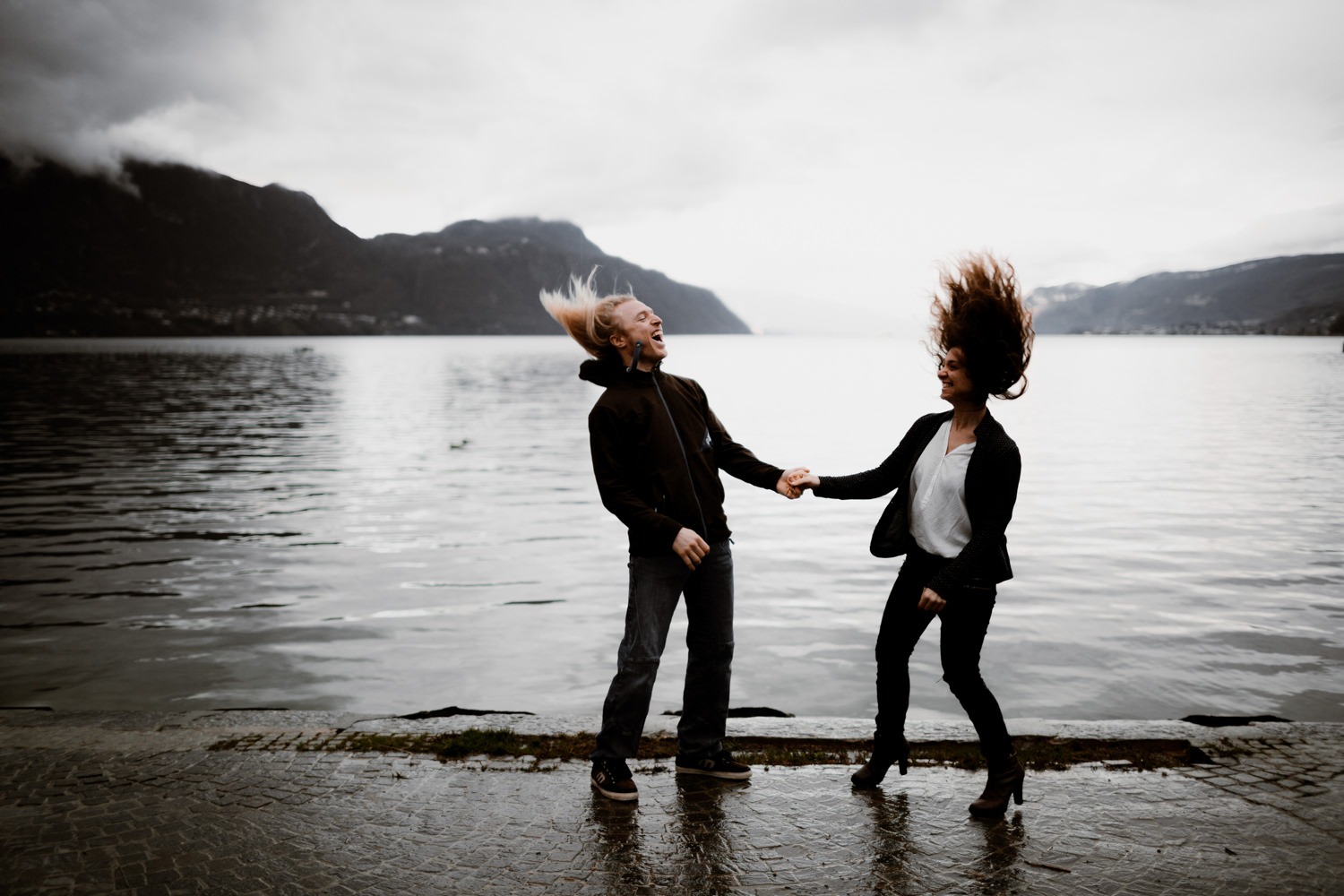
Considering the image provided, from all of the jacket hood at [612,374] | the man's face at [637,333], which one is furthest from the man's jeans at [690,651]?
the man's face at [637,333]

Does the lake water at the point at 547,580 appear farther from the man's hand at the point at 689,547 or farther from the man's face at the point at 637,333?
the man's face at the point at 637,333

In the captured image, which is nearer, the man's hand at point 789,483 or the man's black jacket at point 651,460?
the man's black jacket at point 651,460

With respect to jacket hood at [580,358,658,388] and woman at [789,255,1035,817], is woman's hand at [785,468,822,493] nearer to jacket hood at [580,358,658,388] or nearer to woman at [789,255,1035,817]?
woman at [789,255,1035,817]

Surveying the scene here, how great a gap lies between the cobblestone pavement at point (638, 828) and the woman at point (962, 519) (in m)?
0.37

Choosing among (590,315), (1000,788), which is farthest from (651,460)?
(1000,788)

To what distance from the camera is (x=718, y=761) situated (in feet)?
15.5

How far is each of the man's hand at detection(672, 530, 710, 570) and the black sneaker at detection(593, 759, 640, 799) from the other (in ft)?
3.50

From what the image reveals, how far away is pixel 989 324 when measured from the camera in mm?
4324

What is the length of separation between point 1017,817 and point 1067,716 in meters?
3.07

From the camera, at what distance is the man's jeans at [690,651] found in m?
4.55

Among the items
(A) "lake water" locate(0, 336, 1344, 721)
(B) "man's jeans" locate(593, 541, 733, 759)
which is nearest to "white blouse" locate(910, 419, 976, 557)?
(B) "man's jeans" locate(593, 541, 733, 759)

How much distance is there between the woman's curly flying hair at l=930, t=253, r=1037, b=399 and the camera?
4320 millimetres

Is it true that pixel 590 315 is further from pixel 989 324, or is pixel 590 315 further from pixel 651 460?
pixel 989 324

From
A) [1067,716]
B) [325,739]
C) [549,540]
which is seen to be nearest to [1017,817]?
[1067,716]
